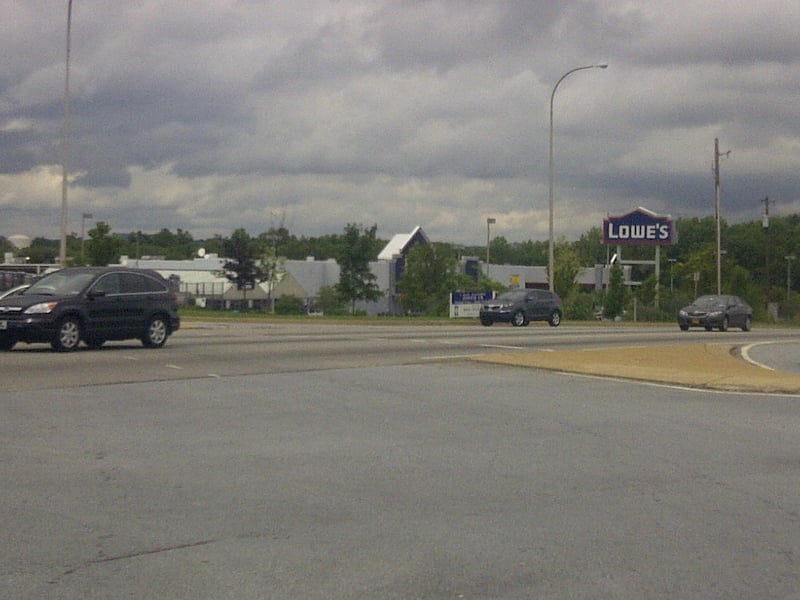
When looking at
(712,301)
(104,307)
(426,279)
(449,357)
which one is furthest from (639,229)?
(104,307)

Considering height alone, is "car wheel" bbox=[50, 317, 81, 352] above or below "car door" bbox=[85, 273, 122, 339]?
below

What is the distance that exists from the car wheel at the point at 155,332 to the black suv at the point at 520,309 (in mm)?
21074

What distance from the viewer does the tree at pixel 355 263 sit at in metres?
70.7

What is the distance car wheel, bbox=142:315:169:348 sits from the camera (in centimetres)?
2294

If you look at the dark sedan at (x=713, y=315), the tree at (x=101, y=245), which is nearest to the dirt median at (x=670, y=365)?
the dark sedan at (x=713, y=315)

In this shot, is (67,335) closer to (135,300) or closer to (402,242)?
(135,300)

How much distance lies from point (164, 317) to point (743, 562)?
18.1 meters

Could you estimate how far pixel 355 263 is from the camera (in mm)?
71312

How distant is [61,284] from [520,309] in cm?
2406

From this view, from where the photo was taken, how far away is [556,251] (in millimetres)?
83938

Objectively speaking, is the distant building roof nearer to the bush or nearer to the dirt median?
the bush

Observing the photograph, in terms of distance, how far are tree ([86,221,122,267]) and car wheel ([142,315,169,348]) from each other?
97.8 ft

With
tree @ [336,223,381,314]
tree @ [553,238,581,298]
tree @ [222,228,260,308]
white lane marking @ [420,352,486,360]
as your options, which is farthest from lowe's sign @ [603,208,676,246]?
white lane marking @ [420,352,486,360]

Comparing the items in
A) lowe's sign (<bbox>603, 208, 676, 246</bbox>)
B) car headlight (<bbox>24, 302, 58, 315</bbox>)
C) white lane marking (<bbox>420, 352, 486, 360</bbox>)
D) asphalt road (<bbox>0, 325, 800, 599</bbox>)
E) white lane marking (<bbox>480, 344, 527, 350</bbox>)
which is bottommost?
asphalt road (<bbox>0, 325, 800, 599</bbox>)
